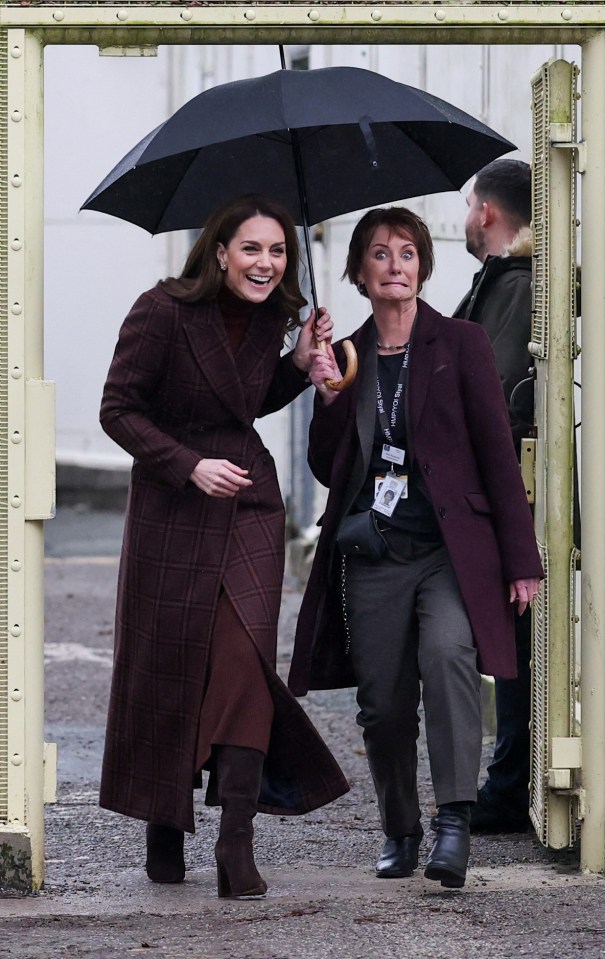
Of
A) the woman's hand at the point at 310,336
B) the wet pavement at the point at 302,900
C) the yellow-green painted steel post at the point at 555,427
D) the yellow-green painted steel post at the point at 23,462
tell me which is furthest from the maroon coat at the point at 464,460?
the yellow-green painted steel post at the point at 23,462

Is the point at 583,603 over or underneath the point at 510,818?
over

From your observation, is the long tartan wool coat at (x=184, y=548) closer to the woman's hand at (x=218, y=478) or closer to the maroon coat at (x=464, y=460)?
the woman's hand at (x=218, y=478)

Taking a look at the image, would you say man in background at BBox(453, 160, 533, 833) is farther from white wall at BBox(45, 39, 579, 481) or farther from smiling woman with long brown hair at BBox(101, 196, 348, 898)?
white wall at BBox(45, 39, 579, 481)

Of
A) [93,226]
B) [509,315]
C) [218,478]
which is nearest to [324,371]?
[218,478]

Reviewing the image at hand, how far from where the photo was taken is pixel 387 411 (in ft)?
15.2

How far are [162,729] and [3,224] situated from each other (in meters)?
1.44

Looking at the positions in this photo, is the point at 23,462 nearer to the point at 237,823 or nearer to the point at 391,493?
the point at 391,493

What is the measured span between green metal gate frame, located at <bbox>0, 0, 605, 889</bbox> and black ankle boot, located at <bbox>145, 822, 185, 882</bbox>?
0.35m

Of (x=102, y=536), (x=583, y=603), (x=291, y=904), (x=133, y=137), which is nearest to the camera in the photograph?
(x=291, y=904)

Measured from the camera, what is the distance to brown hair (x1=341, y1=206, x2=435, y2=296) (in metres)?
4.67

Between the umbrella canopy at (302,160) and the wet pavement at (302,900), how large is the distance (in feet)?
6.30

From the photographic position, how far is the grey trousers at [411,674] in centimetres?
452

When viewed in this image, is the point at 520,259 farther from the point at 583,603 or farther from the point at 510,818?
the point at 510,818

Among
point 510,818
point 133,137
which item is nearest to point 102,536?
point 133,137
